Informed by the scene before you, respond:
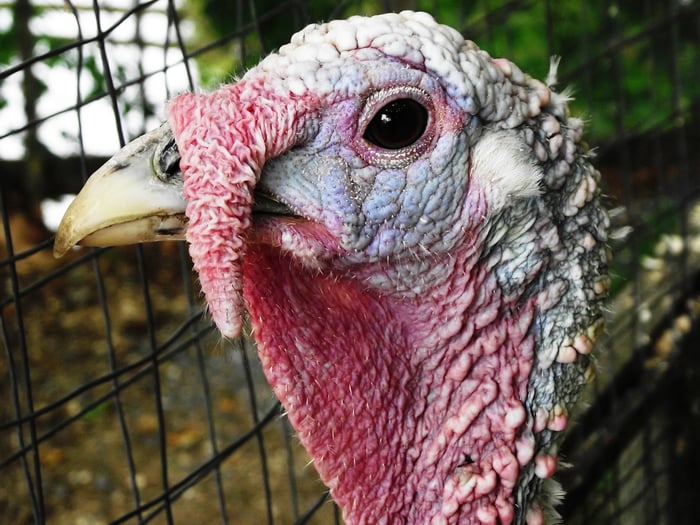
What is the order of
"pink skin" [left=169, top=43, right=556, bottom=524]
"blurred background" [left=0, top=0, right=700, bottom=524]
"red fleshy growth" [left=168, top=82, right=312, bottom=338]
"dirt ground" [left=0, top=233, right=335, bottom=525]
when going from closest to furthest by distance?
"red fleshy growth" [left=168, top=82, right=312, bottom=338]
"pink skin" [left=169, top=43, right=556, bottom=524]
"blurred background" [left=0, top=0, right=700, bottom=524]
"dirt ground" [left=0, top=233, right=335, bottom=525]

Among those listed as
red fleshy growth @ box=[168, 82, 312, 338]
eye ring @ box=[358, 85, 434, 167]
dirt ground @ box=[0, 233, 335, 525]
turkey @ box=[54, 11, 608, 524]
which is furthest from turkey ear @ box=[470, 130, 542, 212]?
dirt ground @ box=[0, 233, 335, 525]

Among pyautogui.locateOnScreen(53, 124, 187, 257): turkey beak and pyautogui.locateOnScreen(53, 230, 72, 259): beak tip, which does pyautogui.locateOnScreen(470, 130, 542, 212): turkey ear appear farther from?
pyautogui.locateOnScreen(53, 230, 72, 259): beak tip

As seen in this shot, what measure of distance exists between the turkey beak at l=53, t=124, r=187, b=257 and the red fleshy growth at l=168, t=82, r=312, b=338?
0.05m

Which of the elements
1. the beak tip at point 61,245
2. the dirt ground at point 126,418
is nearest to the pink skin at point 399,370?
the beak tip at point 61,245

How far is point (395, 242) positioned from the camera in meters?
1.45

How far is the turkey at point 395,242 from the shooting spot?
4.34 ft

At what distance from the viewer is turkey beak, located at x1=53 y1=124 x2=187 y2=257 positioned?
1311 millimetres

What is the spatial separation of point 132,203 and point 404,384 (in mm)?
639

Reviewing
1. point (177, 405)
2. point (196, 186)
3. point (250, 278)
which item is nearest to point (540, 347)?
point (250, 278)

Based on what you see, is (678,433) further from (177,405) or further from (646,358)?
(177,405)

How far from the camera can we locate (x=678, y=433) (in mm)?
3613

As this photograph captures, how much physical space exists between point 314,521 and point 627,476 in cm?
155

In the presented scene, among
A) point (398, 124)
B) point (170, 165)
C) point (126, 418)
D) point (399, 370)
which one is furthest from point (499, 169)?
point (126, 418)

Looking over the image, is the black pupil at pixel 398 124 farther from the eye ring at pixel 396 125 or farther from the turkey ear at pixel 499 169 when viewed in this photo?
the turkey ear at pixel 499 169
